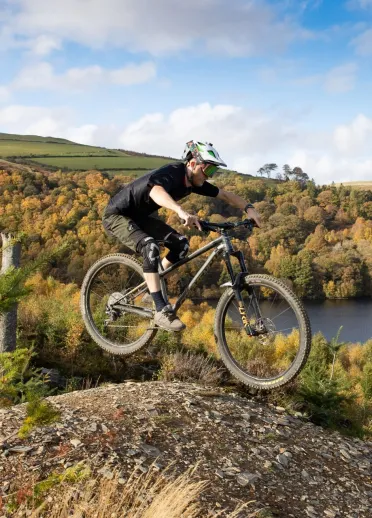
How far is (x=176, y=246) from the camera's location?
618 centimetres

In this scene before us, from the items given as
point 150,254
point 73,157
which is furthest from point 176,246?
point 73,157

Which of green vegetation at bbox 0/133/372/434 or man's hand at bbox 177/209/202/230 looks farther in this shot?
green vegetation at bbox 0/133/372/434

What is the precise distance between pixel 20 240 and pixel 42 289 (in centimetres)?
3685

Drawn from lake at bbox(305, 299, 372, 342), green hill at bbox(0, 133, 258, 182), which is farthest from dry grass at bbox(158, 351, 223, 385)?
green hill at bbox(0, 133, 258, 182)

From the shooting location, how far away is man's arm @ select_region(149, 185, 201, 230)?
523cm

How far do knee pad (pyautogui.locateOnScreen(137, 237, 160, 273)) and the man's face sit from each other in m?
0.86

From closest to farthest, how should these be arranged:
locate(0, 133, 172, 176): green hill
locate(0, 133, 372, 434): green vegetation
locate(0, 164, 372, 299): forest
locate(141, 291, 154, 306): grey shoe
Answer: locate(141, 291, 154, 306): grey shoe
locate(0, 133, 372, 434): green vegetation
locate(0, 164, 372, 299): forest
locate(0, 133, 172, 176): green hill

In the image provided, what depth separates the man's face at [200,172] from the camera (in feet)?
18.9

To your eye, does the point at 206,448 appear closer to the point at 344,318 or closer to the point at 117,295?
the point at 117,295

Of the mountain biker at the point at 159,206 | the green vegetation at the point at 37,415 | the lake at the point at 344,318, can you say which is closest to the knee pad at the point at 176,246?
the mountain biker at the point at 159,206

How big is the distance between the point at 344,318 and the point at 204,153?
8779 centimetres

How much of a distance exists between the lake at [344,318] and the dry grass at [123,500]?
243 feet

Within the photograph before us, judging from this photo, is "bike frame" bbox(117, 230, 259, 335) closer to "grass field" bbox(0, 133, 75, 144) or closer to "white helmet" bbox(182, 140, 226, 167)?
"white helmet" bbox(182, 140, 226, 167)

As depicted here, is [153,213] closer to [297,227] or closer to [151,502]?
[151,502]
